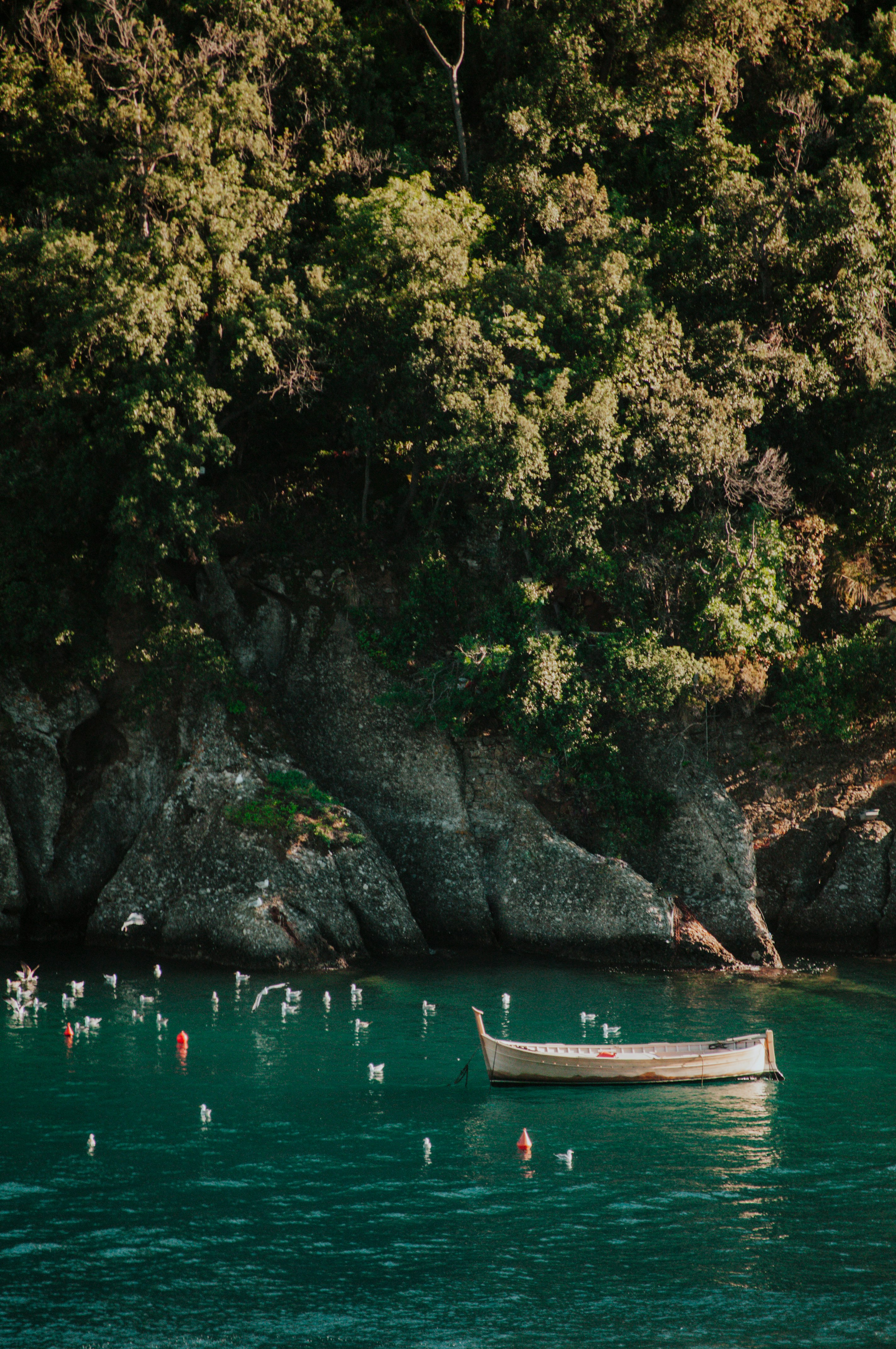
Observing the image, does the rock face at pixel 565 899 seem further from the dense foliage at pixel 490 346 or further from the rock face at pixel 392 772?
the dense foliage at pixel 490 346

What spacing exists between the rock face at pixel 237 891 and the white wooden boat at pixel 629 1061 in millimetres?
10256

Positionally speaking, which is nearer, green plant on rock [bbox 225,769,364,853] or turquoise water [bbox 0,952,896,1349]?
turquoise water [bbox 0,952,896,1349]

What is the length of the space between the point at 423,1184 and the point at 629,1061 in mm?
7082

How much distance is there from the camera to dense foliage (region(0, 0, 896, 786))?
124 feet

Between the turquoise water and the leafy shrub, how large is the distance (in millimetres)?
11487

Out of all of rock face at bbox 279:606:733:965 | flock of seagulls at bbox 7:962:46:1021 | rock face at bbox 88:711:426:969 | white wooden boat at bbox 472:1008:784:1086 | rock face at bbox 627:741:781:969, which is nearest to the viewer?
white wooden boat at bbox 472:1008:784:1086

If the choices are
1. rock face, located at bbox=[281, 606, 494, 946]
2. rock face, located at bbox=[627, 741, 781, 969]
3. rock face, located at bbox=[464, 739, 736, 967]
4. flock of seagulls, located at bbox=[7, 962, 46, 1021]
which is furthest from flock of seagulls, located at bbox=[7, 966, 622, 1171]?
rock face, located at bbox=[627, 741, 781, 969]

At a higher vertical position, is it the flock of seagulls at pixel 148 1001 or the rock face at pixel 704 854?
the rock face at pixel 704 854

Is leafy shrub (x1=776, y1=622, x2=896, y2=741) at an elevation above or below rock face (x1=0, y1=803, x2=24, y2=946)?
above

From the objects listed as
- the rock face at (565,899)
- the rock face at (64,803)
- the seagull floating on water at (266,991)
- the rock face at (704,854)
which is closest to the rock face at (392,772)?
the rock face at (565,899)

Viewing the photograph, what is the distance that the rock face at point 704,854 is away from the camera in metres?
40.5

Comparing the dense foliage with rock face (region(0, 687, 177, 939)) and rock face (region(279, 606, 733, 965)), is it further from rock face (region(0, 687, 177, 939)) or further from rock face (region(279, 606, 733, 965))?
rock face (region(0, 687, 177, 939))

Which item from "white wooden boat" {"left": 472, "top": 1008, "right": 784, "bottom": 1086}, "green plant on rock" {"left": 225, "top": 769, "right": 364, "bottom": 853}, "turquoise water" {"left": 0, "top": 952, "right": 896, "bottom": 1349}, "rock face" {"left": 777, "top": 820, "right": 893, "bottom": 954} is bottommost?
"turquoise water" {"left": 0, "top": 952, "right": 896, "bottom": 1349}

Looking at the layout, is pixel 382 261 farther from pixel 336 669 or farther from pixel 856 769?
pixel 856 769
